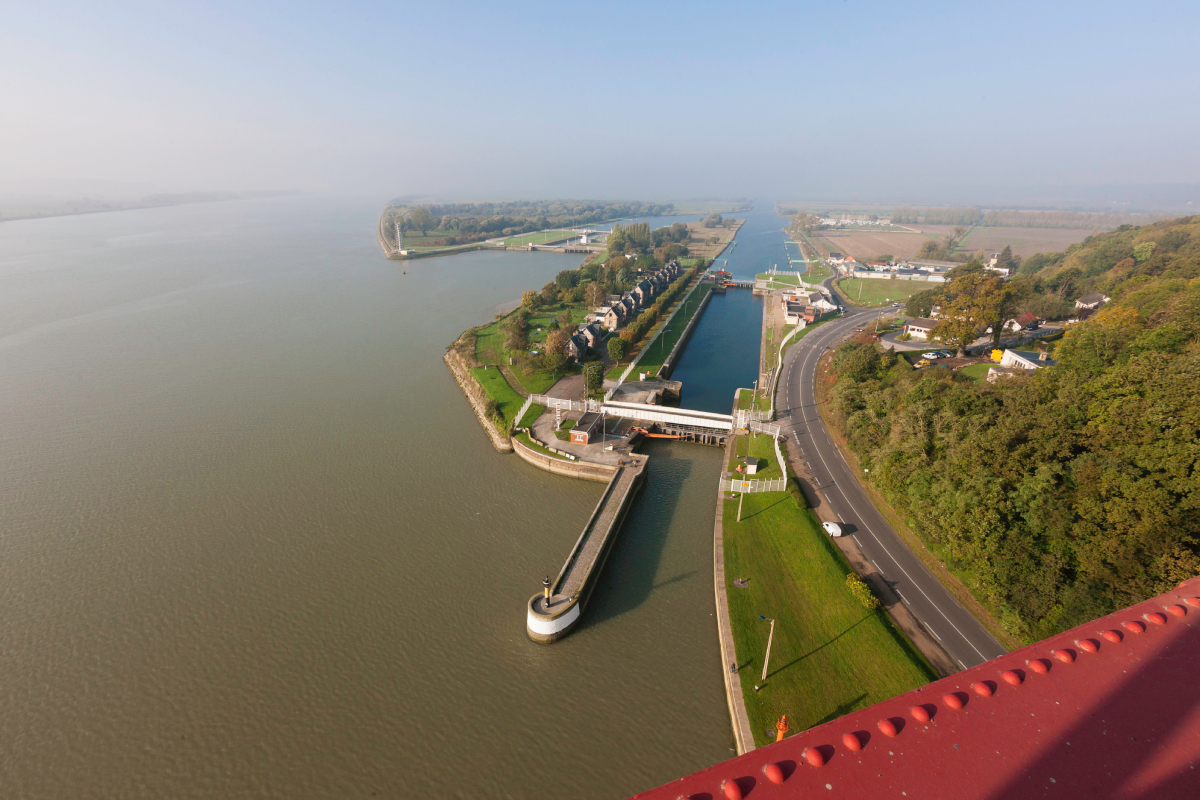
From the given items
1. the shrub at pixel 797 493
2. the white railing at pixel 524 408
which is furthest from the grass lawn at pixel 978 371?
the white railing at pixel 524 408

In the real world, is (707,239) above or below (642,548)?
above

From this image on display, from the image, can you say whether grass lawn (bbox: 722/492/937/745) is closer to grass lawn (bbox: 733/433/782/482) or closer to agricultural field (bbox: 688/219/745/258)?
grass lawn (bbox: 733/433/782/482)

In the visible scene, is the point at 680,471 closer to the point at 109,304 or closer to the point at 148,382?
the point at 148,382

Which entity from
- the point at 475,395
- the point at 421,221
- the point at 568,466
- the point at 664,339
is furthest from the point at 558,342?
the point at 421,221

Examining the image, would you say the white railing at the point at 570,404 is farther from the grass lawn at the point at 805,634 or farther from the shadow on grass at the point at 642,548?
the grass lawn at the point at 805,634

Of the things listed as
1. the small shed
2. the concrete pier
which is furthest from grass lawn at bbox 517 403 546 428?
the concrete pier

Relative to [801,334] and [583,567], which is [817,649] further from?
[801,334]

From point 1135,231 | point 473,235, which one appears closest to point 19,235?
point 473,235
